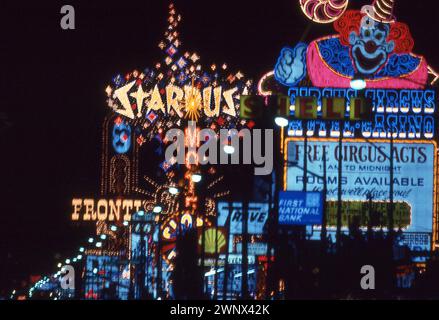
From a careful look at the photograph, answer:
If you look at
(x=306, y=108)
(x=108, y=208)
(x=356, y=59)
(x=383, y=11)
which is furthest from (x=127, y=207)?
(x=306, y=108)

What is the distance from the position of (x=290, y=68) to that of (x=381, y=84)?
17.8 feet

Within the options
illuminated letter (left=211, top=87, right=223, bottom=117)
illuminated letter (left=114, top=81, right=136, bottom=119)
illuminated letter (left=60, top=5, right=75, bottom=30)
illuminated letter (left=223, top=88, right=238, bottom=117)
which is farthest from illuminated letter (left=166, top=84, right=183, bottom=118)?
illuminated letter (left=60, top=5, right=75, bottom=30)

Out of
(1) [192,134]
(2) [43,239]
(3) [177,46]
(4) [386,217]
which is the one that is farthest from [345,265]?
(2) [43,239]

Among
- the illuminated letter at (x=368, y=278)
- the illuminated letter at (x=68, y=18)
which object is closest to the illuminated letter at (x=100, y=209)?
the illuminated letter at (x=68, y=18)

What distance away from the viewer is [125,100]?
254 ft

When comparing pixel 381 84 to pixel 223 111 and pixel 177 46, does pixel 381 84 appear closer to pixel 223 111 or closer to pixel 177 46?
pixel 223 111

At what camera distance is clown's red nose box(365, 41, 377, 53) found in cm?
6744

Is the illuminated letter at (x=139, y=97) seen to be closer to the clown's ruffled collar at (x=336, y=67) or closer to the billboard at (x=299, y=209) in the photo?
the clown's ruffled collar at (x=336, y=67)

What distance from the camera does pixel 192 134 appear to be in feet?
250

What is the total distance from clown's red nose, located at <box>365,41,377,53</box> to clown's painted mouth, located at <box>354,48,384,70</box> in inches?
18.5

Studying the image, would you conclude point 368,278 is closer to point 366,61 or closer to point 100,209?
point 366,61

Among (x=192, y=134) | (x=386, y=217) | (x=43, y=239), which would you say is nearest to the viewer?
(x=386, y=217)

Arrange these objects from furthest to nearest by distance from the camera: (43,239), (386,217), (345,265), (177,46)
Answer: (43,239) < (177,46) < (386,217) < (345,265)

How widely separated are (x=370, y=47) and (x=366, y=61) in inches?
34.0
